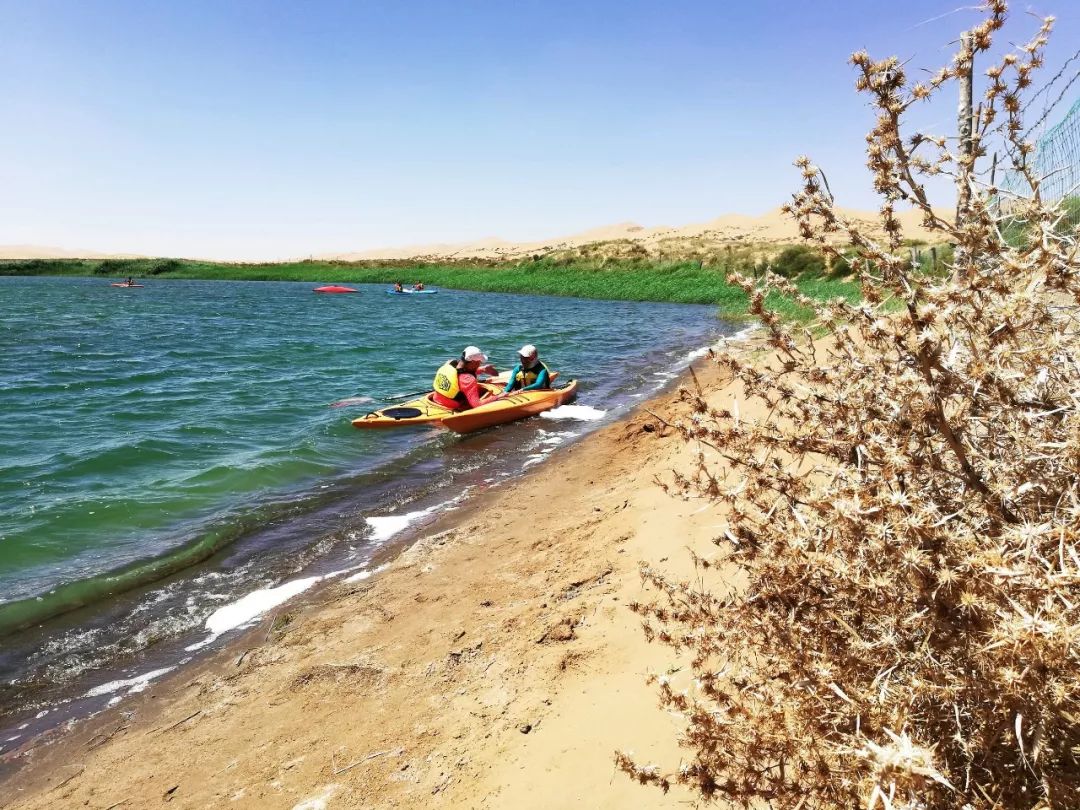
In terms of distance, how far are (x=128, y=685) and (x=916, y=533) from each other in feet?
19.8

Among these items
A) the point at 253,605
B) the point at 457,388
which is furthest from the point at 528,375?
the point at 253,605

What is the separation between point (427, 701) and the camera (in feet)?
14.5

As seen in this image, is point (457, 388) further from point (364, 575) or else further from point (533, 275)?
point (533, 275)

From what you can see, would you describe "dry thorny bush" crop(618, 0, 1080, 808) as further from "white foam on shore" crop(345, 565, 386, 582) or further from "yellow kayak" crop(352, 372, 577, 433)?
"yellow kayak" crop(352, 372, 577, 433)

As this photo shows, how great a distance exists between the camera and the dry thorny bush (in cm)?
176

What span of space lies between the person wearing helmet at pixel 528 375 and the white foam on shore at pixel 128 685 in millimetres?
9761

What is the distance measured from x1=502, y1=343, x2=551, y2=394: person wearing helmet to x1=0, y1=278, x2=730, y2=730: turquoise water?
1.34m

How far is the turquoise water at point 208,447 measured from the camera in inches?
293

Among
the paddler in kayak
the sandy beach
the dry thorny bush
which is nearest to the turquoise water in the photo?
the paddler in kayak

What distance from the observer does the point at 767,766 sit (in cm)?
223

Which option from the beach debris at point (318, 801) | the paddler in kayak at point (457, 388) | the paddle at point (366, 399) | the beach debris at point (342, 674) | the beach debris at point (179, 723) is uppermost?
the paddler in kayak at point (457, 388)

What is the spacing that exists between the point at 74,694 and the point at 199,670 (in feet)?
3.13

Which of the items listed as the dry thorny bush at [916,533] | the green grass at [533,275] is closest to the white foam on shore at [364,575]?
the dry thorny bush at [916,533]

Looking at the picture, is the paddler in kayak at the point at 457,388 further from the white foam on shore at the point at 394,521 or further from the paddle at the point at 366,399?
the white foam on shore at the point at 394,521
